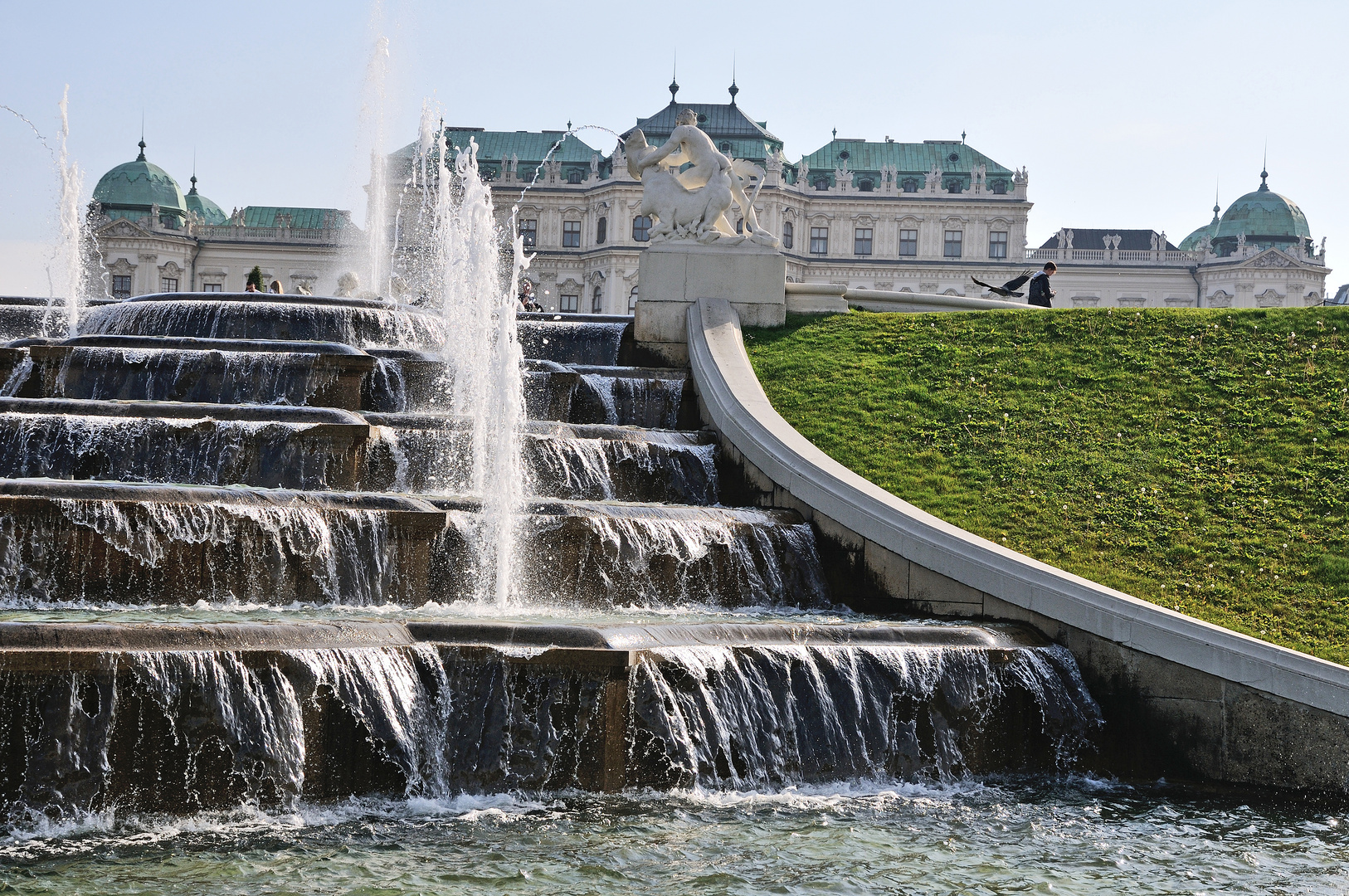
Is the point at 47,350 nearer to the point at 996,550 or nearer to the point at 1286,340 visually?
the point at 996,550

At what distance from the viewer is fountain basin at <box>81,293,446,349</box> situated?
65.7ft

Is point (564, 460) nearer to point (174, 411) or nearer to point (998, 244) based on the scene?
point (174, 411)

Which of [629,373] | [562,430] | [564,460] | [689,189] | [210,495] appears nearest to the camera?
[210,495]

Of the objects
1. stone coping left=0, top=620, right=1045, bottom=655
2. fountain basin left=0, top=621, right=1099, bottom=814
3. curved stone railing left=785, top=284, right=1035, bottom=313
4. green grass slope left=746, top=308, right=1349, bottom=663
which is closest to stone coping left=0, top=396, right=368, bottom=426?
stone coping left=0, top=620, right=1045, bottom=655

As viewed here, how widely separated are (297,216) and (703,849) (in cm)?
9452

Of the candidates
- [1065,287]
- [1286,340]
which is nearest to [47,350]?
[1286,340]

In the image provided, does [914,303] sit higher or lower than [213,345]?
higher

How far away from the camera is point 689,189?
2128cm

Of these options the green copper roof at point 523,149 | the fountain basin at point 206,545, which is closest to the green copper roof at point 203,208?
the green copper roof at point 523,149

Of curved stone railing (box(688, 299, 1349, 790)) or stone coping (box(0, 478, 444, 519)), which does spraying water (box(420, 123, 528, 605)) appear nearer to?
stone coping (box(0, 478, 444, 519))

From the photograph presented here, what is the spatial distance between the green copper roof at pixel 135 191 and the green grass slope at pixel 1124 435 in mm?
78622

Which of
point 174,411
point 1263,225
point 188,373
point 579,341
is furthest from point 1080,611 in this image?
point 1263,225

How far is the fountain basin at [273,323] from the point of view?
65.7 ft

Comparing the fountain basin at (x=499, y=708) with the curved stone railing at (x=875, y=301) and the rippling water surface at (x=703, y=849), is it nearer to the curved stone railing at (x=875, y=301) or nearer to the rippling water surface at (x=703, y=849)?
the rippling water surface at (x=703, y=849)
